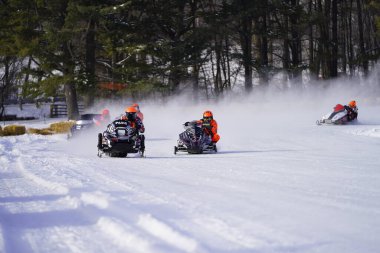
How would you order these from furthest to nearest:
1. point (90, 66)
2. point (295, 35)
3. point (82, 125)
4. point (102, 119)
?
point (295, 35)
point (90, 66)
point (102, 119)
point (82, 125)

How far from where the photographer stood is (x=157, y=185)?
10.0 m

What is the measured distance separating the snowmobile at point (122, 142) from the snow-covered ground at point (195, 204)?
3.76 feet

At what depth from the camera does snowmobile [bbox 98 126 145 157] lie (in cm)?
1723

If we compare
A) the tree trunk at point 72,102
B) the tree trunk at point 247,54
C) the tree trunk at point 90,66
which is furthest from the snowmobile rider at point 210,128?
the tree trunk at point 247,54

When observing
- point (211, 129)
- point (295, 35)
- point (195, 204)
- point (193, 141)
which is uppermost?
point (295, 35)

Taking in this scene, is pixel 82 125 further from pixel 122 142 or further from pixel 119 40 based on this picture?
pixel 119 40

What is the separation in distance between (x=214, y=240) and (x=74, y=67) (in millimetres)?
35631

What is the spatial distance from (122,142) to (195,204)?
31.7 feet

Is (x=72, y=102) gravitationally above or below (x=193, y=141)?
above

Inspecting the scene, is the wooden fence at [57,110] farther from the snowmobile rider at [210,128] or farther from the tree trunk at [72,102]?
the snowmobile rider at [210,128]

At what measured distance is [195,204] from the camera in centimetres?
789

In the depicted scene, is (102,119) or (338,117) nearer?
(102,119)

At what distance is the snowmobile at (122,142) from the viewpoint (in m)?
17.2

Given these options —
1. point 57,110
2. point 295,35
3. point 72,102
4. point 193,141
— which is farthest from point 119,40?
point 193,141
